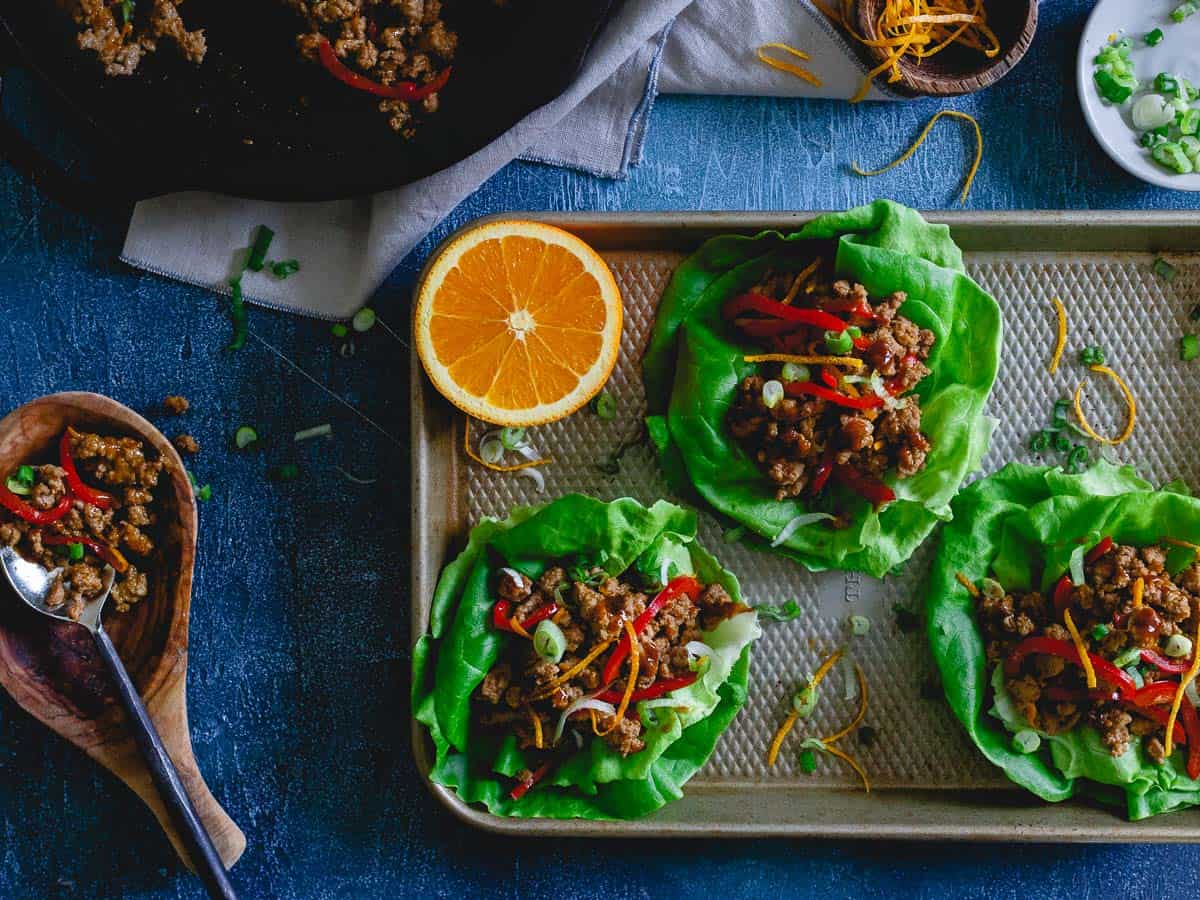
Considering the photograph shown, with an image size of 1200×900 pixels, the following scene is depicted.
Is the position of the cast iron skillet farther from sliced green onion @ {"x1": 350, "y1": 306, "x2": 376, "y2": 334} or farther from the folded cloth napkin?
sliced green onion @ {"x1": 350, "y1": 306, "x2": 376, "y2": 334}

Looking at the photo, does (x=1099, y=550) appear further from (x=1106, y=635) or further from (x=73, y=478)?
(x=73, y=478)

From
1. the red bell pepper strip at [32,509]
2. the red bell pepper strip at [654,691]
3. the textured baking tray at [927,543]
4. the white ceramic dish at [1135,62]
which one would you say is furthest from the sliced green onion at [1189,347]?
the red bell pepper strip at [32,509]

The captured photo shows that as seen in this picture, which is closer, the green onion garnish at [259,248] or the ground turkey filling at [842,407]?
the ground turkey filling at [842,407]

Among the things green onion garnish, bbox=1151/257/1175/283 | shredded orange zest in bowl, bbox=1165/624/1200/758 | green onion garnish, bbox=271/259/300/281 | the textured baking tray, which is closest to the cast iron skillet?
green onion garnish, bbox=271/259/300/281

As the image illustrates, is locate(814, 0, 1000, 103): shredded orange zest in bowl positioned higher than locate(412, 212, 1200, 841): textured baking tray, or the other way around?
locate(814, 0, 1000, 103): shredded orange zest in bowl

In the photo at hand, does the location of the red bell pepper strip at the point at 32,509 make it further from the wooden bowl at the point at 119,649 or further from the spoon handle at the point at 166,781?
the spoon handle at the point at 166,781

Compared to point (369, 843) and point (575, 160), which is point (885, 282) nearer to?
point (575, 160)

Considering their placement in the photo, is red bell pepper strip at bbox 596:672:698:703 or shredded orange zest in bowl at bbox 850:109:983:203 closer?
red bell pepper strip at bbox 596:672:698:703
